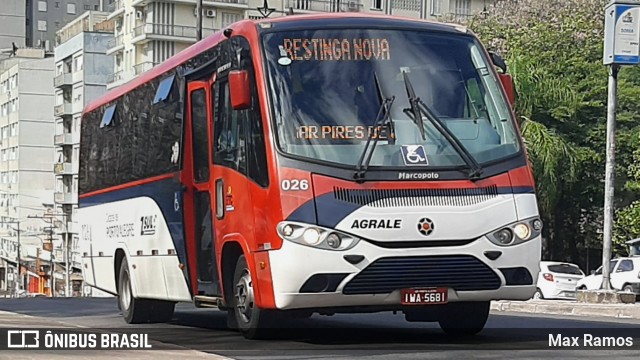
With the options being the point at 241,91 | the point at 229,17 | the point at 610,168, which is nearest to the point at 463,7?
the point at 229,17

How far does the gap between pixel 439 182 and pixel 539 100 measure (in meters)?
36.6

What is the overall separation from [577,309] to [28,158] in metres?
82.4

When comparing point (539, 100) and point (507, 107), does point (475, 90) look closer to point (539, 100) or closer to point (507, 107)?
point (507, 107)

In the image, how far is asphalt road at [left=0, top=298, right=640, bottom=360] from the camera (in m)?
10.4

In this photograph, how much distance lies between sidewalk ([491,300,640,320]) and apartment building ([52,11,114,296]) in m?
62.1

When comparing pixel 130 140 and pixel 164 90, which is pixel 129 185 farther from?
pixel 164 90

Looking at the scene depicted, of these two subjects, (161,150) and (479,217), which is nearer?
(479,217)

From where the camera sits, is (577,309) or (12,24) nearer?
(577,309)

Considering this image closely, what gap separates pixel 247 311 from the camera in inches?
455

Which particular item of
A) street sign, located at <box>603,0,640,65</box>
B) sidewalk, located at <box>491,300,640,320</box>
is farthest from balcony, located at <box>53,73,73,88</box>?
sidewalk, located at <box>491,300,640,320</box>

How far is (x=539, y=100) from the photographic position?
46469mm

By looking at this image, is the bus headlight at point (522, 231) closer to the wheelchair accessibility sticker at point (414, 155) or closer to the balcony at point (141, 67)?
the wheelchair accessibility sticker at point (414, 155)

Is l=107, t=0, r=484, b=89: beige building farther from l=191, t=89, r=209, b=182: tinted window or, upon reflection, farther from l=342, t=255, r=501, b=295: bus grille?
l=342, t=255, r=501, b=295: bus grille

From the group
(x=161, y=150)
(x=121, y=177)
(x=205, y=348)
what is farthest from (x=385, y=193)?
(x=121, y=177)
